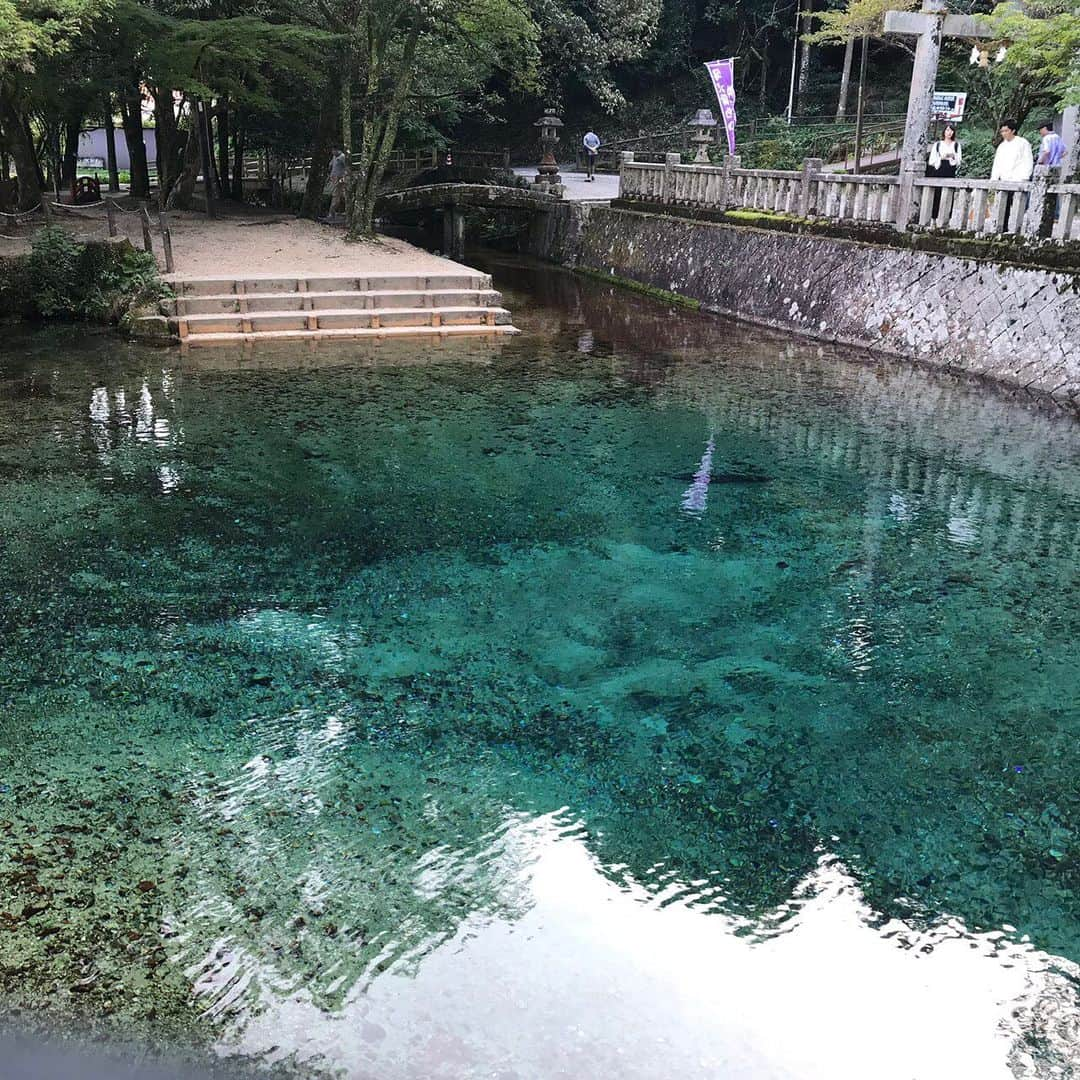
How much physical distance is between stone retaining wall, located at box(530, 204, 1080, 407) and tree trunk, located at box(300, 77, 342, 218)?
7.77 m

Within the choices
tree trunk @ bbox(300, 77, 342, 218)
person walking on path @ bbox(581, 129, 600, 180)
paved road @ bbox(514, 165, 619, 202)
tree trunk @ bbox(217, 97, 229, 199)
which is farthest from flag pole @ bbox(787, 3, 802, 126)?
tree trunk @ bbox(217, 97, 229, 199)

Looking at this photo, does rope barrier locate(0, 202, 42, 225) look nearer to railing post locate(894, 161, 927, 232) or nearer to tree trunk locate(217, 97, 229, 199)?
tree trunk locate(217, 97, 229, 199)

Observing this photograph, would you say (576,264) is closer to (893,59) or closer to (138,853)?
(893,59)

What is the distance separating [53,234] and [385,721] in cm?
1447

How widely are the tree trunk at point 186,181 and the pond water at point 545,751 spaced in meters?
17.1

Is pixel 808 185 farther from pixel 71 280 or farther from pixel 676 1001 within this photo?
pixel 676 1001

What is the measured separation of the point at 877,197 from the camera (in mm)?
15297

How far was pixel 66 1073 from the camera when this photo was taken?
3.54 metres

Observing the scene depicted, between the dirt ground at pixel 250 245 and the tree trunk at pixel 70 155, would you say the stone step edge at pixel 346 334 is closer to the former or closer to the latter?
the dirt ground at pixel 250 245

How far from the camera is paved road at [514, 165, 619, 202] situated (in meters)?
28.2

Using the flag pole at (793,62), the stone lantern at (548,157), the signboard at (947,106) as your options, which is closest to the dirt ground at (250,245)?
the stone lantern at (548,157)

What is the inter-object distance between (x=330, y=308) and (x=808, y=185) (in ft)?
26.9

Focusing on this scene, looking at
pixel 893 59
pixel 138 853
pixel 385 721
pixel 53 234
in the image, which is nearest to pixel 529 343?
pixel 53 234

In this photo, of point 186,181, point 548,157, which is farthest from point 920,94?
point 186,181
